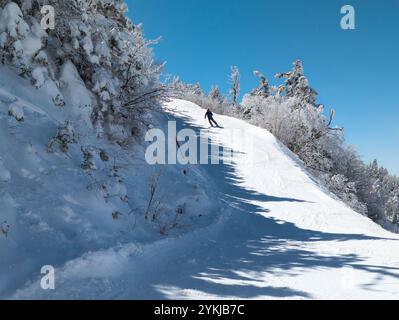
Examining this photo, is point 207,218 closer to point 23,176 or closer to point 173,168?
point 173,168

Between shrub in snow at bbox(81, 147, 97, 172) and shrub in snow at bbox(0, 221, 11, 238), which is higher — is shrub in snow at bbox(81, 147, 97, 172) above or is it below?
above

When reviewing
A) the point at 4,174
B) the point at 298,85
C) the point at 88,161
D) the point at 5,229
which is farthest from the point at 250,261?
the point at 298,85

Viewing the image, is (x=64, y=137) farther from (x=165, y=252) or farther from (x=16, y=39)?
(x=165, y=252)

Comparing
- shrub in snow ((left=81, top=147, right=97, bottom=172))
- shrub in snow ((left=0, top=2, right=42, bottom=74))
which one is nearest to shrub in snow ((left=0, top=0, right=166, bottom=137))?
shrub in snow ((left=0, top=2, right=42, bottom=74))

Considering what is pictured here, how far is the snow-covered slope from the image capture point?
450 centimetres

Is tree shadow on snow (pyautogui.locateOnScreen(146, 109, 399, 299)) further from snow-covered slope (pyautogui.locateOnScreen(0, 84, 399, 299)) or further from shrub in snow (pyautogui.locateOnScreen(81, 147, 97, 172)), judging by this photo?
→ shrub in snow (pyautogui.locateOnScreen(81, 147, 97, 172))

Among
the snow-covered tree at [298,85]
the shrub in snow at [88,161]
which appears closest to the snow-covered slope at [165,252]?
the shrub in snow at [88,161]

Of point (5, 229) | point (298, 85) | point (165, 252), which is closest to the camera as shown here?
point (5, 229)

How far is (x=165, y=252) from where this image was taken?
20.2 ft

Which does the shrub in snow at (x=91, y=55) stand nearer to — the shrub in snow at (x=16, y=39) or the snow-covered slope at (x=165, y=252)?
the shrub in snow at (x=16, y=39)

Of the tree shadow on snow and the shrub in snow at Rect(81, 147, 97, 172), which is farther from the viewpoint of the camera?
the shrub in snow at Rect(81, 147, 97, 172)

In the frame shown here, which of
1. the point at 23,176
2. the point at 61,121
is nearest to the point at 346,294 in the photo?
the point at 23,176

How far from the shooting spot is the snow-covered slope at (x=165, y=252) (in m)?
4.50
